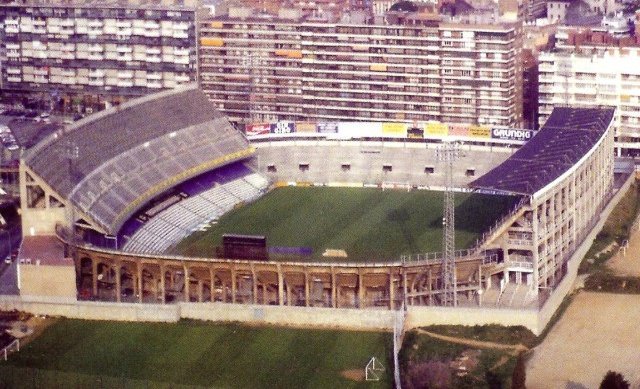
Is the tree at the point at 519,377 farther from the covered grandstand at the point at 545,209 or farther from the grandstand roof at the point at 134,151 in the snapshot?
the grandstand roof at the point at 134,151

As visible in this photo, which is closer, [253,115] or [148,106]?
[148,106]

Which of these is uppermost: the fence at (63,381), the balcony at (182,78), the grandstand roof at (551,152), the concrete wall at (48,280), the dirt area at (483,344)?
the balcony at (182,78)

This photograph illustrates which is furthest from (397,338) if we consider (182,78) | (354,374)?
(182,78)

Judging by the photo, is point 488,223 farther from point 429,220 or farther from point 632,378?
point 632,378

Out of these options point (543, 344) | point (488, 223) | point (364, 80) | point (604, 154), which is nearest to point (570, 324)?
point (543, 344)

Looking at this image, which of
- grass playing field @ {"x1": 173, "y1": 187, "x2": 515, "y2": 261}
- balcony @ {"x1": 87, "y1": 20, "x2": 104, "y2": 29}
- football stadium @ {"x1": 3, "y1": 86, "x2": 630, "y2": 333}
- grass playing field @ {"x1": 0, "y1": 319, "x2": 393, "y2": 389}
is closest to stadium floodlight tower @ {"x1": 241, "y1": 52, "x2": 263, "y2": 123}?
football stadium @ {"x1": 3, "y1": 86, "x2": 630, "y2": 333}

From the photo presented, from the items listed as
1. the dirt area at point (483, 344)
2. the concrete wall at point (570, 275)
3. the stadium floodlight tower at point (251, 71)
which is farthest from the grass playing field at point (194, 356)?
the stadium floodlight tower at point (251, 71)
